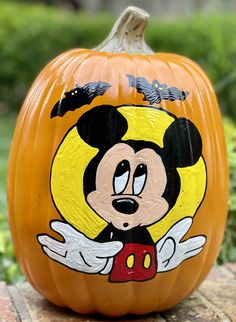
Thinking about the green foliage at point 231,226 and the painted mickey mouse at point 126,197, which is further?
the green foliage at point 231,226

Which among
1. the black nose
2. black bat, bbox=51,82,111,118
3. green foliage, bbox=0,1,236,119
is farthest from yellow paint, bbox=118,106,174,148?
green foliage, bbox=0,1,236,119

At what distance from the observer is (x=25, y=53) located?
1036 centimetres

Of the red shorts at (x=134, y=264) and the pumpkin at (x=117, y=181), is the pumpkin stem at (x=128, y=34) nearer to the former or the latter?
the pumpkin at (x=117, y=181)

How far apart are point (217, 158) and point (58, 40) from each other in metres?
8.04

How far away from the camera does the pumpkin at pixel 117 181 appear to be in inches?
97.1

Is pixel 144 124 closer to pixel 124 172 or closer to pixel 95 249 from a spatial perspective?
pixel 124 172

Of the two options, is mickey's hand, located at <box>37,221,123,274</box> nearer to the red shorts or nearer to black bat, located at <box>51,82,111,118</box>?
the red shorts

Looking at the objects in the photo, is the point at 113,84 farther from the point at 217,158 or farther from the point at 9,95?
the point at 9,95

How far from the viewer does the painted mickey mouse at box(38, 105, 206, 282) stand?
2.46 m

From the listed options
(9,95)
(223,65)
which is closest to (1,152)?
(223,65)

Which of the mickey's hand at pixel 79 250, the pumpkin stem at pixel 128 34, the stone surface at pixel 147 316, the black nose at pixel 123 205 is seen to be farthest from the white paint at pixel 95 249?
the pumpkin stem at pixel 128 34

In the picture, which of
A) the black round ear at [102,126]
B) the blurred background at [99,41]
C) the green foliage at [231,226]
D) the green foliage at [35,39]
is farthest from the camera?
the green foliage at [35,39]

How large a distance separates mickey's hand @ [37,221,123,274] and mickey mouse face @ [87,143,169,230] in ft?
0.34

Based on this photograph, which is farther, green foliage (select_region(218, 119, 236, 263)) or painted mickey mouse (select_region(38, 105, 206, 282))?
green foliage (select_region(218, 119, 236, 263))
